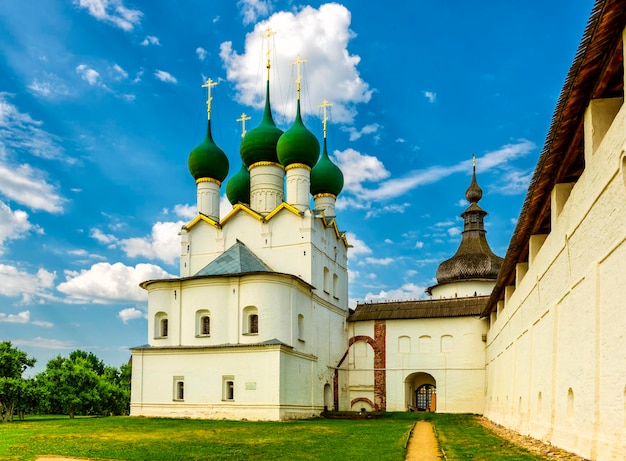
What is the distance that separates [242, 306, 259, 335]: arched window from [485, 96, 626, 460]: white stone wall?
1429cm

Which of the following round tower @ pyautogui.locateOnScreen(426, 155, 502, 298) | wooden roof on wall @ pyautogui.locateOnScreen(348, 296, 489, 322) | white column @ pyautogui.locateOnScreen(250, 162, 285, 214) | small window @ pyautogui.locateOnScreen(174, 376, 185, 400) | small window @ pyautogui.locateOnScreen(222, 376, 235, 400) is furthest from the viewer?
round tower @ pyautogui.locateOnScreen(426, 155, 502, 298)

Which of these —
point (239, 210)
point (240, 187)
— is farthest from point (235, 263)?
point (240, 187)

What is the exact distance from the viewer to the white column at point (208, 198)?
34469 millimetres

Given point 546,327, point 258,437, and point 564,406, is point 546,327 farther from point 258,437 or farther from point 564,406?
point 258,437

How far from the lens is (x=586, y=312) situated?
413 inches

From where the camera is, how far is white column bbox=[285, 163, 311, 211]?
107 feet

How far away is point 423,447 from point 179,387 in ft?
51.7

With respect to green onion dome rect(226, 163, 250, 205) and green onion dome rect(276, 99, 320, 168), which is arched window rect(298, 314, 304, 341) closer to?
green onion dome rect(276, 99, 320, 168)

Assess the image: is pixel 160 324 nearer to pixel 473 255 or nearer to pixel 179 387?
pixel 179 387

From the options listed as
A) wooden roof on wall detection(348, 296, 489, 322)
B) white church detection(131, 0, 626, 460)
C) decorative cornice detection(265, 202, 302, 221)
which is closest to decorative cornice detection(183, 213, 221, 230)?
white church detection(131, 0, 626, 460)

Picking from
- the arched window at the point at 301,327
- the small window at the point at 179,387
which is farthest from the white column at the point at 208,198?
the small window at the point at 179,387

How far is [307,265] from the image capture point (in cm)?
3136

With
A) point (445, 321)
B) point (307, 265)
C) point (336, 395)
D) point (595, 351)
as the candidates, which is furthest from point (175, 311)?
point (595, 351)

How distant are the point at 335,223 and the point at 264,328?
384 inches
